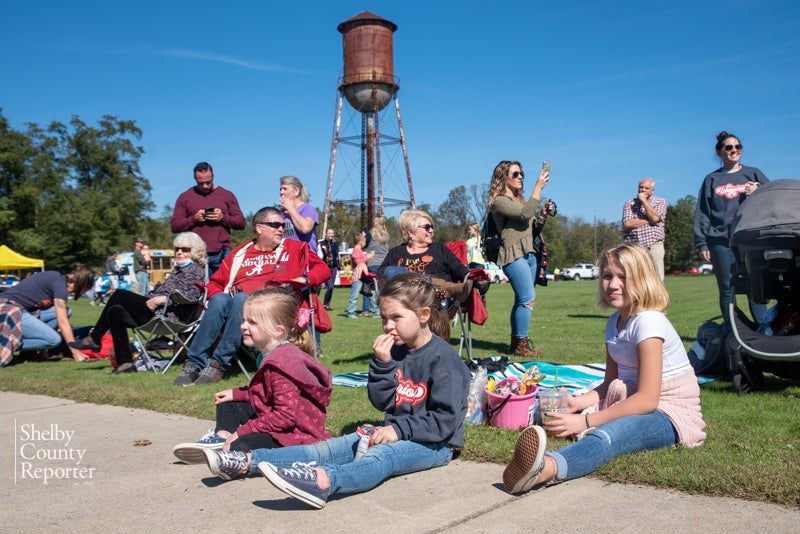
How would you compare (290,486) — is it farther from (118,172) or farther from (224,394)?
(118,172)

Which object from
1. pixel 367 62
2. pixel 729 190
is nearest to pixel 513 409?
pixel 729 190

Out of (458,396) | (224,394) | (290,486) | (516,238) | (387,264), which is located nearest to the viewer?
(290,486)

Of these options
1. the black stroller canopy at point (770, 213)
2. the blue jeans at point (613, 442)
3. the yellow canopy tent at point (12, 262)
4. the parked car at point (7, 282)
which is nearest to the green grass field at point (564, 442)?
the blue jeans at point (613, 442)

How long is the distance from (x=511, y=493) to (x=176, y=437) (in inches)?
91.8

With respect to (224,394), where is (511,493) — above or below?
below

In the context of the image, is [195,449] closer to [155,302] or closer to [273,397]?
[273,397]

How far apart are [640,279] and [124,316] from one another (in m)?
5.41

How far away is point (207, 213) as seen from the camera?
7754 mm

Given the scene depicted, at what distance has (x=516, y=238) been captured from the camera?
725 centimetres

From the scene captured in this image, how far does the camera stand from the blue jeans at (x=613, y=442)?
302 cm

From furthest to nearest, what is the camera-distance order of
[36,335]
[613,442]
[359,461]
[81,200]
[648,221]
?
1. [81,200]
2. [648,221]
3. [36,335]
4. [613,442]
5. [359,461]

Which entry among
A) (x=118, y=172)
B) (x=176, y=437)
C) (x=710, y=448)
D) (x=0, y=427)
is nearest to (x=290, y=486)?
(x=176, y=437)

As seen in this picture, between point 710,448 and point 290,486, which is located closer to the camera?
point 290,486

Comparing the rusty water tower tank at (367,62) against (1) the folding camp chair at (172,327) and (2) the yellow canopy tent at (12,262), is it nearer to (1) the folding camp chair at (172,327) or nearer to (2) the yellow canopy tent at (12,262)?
(2) the yellow canopy tent at (12,262)
